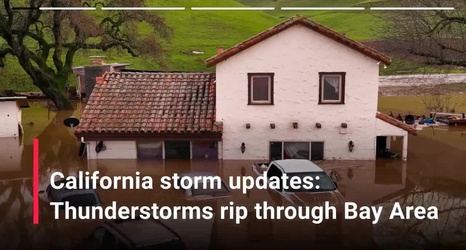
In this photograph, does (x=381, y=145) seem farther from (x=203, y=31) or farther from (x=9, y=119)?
(x=203, y=31)

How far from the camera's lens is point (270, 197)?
15.1m

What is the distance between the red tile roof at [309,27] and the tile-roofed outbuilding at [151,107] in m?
2.27

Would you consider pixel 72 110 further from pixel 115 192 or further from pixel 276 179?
pixel 276 179

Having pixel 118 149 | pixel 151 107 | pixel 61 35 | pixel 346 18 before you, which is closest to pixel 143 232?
pixel 118 149

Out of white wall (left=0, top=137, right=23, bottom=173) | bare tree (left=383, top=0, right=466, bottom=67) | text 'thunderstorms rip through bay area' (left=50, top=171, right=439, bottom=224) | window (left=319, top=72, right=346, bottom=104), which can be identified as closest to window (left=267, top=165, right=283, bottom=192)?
text 'thunderstorms rip through bay area' (left=50, top=171, right=439, bottom=224)

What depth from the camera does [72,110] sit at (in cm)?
3272

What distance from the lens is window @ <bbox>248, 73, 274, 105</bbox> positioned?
20.2m

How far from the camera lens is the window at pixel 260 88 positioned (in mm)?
20219

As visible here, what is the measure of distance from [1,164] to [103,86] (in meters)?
4.89

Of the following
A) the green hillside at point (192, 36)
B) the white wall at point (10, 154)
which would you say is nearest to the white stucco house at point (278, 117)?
the white wall at point (10, 154)

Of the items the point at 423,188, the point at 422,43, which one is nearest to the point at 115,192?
the point at 423,188

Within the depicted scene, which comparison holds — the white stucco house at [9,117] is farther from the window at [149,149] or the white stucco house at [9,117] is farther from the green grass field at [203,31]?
the green grass field at [203,31]

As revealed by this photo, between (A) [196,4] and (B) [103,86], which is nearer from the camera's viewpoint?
(B) [103,86]

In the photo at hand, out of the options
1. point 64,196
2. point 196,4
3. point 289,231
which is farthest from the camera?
point 196,4
